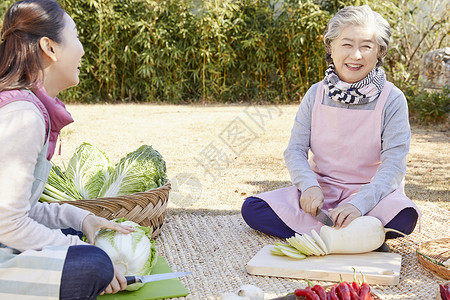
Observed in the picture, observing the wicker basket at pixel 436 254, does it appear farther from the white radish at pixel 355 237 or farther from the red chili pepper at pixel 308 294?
the red chili pepper at pixel 308 294

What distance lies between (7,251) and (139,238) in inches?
26.1

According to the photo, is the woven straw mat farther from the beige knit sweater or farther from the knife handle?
the beige knit sweater

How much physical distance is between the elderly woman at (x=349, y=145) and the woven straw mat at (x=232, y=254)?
165mm

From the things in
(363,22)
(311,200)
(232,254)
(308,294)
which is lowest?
(232,254)

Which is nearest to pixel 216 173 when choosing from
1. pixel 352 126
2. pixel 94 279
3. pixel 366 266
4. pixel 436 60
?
pixel 352 126

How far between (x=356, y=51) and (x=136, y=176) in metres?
1.45

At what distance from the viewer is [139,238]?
8.39 ft

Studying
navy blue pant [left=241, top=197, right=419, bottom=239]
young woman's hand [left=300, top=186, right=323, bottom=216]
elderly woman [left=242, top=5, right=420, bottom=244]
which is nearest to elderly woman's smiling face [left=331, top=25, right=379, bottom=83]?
elderly woman [left=242, top=5, right=420, bottom=244]

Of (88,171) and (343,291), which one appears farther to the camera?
(88,171)

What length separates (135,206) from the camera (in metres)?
2.95

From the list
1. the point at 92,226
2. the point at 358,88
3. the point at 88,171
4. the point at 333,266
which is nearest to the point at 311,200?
the point at 333,266

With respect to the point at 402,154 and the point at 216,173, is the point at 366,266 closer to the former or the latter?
the point at 402,154

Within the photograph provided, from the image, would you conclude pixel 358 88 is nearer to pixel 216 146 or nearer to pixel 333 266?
pixel 333 266

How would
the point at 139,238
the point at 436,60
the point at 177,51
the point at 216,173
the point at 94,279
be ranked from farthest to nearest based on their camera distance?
the point at 177,51 < the point at 436,60 < the point at 216,173 < the point at 139,238 < the point at 94,279
